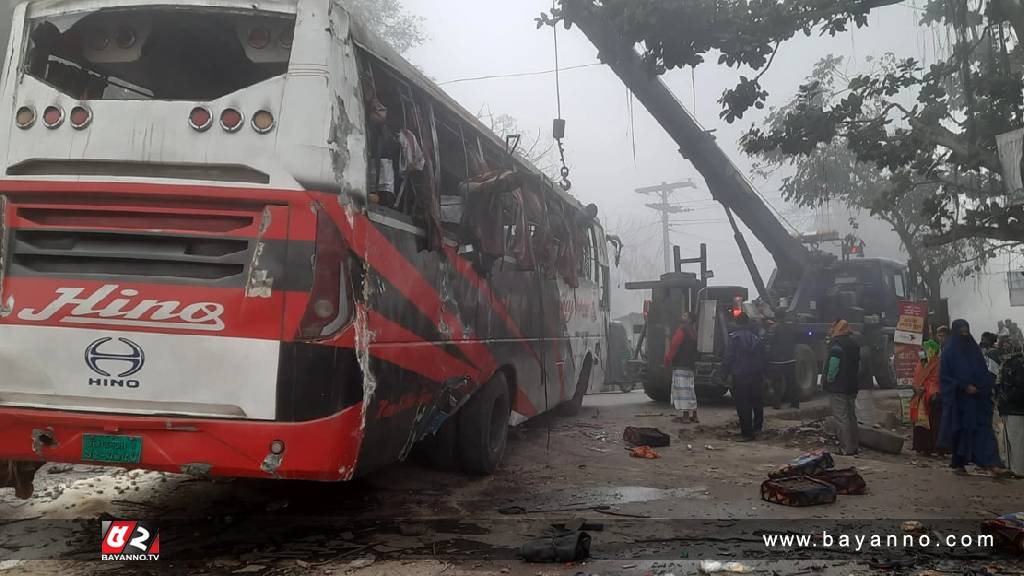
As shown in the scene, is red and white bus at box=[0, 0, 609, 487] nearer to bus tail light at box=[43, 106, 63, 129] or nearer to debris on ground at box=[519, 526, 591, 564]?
bus tail light at box=[43, 106, 63, 129]

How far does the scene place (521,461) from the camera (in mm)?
7539

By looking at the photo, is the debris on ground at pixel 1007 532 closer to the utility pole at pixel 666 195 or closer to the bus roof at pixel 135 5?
the bus roof at pixel 135 5

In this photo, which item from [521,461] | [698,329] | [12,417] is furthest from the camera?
[698,329]

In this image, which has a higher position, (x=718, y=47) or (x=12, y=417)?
(x=718, y=47)

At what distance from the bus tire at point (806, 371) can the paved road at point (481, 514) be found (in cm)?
494

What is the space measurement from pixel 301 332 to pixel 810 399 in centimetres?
1210

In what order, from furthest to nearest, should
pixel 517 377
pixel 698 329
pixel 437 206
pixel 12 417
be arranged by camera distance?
pixel 698 329 < pixel 517 377 < pixel 437 206 < pixel 12 417

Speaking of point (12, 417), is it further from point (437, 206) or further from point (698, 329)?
point (698, 329)

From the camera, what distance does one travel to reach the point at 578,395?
11.0 m

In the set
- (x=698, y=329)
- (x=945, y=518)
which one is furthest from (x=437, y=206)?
(x=698, y=329)

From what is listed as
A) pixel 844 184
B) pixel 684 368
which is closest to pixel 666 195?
Result: pixel 844 184

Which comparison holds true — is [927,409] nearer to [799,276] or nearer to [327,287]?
[799,276]

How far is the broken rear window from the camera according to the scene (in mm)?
4039

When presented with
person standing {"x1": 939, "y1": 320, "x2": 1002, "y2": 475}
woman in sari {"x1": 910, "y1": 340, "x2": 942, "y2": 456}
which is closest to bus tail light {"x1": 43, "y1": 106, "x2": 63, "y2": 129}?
person standing {"x1": 939, "y1": 320, "x2": 1002, "y2": 475}
